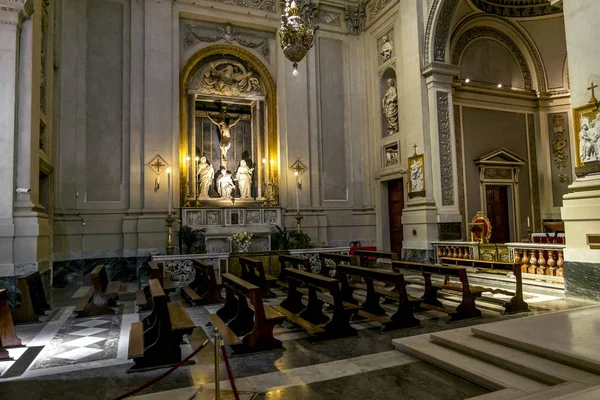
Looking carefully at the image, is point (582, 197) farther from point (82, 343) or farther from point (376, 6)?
point (376, 6)

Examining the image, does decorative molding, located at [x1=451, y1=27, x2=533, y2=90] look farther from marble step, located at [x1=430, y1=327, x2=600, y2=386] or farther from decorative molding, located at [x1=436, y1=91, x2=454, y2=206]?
marble step, located at [x1=430, y1=327, x2=600, y2=386]

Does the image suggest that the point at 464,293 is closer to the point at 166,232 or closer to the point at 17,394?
the point at 17,394

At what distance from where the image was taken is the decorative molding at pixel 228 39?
484 inches

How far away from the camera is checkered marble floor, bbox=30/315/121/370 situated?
4.28 meters

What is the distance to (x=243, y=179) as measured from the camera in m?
12.3

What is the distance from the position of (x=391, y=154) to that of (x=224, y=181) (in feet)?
16.8

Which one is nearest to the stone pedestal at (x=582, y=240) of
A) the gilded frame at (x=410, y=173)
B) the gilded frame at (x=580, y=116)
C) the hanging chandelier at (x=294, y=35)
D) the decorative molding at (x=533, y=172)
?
the gilded frame at (x=580, y=116)

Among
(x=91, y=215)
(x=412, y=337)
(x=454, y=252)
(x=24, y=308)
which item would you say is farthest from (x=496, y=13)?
(x=24, y=308)

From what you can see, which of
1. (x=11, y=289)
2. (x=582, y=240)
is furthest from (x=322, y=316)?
(x=11, y=289)

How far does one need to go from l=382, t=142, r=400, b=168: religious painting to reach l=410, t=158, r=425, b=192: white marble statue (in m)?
1.12

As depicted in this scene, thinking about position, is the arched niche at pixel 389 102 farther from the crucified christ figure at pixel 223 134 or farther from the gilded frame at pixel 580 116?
the gilded frame at pixel 580 116

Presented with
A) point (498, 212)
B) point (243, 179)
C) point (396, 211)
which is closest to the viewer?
point (243, 179)

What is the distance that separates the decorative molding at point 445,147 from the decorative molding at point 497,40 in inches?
111

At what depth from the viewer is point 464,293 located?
557cm
